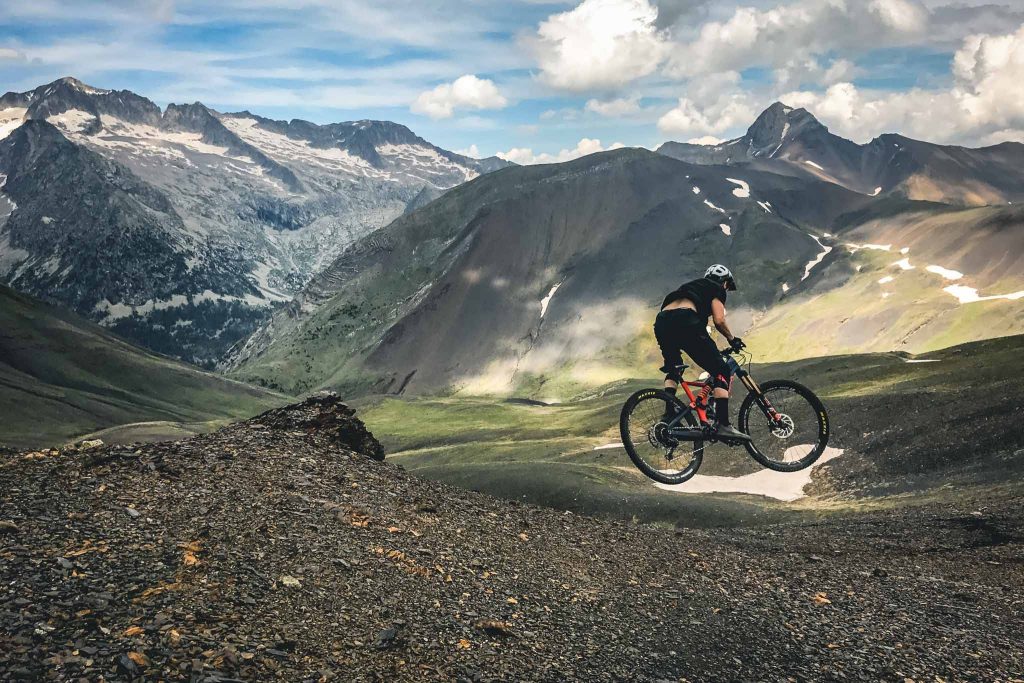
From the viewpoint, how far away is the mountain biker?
58.6 ft

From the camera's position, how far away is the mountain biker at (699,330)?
1788 centimetres

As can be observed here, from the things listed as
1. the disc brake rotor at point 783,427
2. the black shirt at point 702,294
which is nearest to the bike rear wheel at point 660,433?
the disc brake rotor at point 783,427

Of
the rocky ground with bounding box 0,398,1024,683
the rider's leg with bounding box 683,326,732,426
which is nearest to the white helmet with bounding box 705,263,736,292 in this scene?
the rider's leg with bounding box 683,326,732,426

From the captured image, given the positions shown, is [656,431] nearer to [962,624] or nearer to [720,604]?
[720,604]

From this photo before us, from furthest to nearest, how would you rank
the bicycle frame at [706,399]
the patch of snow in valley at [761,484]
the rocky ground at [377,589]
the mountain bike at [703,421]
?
1. the patch of snow in valley at [761,484]
2. the bicycle frame at [706,399]
3. the mountain bike at [703,421]
4. the rocky ground at [377,589]

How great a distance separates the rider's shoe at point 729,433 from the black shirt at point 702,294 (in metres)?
2.56

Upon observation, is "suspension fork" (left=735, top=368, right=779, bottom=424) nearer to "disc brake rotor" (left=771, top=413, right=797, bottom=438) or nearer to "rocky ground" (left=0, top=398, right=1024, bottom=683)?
"disc brake rotor" (left=771, top=413, right=797, bottom=438)

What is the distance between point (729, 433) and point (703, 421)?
0.78m

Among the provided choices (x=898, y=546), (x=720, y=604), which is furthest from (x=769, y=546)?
(x=720, y=604)

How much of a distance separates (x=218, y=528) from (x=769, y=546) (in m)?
26.5

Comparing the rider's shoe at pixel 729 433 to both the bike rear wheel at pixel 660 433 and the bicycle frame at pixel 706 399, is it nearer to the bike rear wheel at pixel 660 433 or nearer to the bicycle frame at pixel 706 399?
the bicycle frame at pixel 706 399

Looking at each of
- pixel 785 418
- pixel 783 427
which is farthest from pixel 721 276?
pixel 783 427

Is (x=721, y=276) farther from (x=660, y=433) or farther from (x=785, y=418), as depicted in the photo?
(x=660, y=433)

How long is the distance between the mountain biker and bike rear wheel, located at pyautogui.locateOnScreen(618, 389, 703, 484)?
0.75 metres
